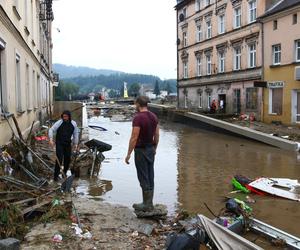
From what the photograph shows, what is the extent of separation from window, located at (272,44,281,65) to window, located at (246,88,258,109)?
3008 mm

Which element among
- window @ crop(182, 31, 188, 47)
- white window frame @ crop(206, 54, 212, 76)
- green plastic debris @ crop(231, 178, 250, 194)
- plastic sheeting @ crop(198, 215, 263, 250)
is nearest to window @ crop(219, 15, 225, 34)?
white window frame @ crop(206, 54, 212, 76)

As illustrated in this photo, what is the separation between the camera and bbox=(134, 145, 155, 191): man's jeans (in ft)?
23.5

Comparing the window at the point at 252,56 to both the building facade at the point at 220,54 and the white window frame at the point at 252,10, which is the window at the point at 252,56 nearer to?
the building facade at the point at 220,54


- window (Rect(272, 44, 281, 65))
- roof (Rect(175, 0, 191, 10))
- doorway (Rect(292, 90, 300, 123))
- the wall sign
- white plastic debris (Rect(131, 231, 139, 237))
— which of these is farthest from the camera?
roof (Rect(175, 0, 191, 10))

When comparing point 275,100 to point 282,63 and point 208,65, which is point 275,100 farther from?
point 208,65

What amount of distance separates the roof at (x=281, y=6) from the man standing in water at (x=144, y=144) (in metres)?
21.0

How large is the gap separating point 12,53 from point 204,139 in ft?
41.8

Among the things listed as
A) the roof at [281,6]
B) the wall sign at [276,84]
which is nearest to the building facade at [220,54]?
the roof at [281,6]

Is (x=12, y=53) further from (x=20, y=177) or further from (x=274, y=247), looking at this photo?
(x=274, y=247)

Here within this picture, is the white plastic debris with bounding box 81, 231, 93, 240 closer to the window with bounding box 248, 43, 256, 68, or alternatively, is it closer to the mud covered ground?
the mud covered ground

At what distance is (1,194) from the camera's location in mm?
6512

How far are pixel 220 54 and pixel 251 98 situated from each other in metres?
7.29

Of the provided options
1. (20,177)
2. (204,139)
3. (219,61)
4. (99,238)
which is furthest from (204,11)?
(99,238)

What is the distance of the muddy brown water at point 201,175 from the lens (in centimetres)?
851
